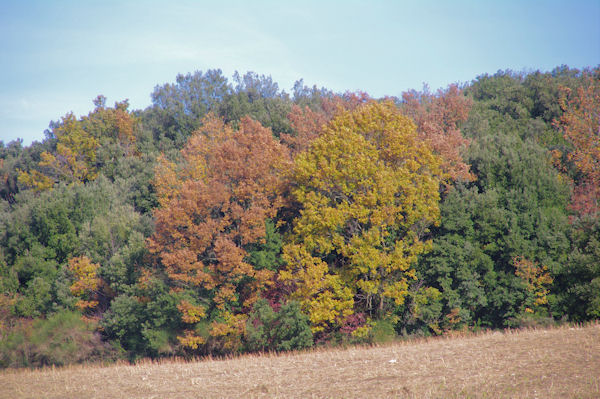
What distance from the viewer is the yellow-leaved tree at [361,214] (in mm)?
32500

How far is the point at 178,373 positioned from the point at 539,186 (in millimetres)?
29735

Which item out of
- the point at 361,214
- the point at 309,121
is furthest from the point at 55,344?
the point at 309,121

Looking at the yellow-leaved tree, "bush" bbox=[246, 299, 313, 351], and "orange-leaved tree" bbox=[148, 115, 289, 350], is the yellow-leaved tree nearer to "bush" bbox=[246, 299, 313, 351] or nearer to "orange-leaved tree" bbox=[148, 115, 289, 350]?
"bush" bbox=[246, 299, 313, 351]

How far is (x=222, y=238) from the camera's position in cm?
3459

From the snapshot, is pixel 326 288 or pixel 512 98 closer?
pixel 326 288

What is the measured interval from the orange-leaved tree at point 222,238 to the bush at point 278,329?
1.39m

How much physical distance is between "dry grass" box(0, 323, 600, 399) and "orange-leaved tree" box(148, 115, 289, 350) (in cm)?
1335

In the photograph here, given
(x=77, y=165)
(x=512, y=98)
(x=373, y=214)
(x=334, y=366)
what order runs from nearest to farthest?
(x=334, y=366) < (x=373, y=214) < (x=512, y=98) < (x=77, y=165)

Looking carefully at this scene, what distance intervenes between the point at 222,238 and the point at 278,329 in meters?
7.48

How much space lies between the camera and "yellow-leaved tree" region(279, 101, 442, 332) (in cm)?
3250

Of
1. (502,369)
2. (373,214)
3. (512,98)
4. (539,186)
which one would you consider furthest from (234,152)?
(512,98)

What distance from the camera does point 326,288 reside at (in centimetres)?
3372

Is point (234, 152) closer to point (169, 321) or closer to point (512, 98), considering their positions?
point (169, 321)

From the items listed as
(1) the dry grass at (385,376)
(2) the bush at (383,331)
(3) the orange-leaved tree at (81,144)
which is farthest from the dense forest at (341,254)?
(3) the orange-leaved tree at (81,144)
